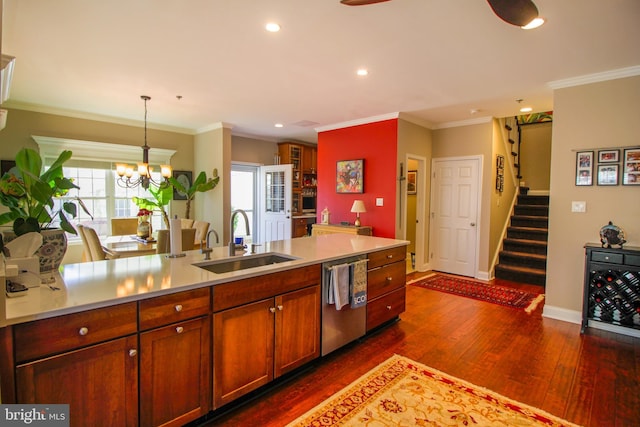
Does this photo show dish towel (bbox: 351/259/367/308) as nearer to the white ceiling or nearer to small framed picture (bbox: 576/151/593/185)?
the white ceiling

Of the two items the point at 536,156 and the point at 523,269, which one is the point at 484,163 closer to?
the point at 523,269

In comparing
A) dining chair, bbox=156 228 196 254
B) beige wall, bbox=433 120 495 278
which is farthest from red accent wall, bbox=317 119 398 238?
dining chair, bbox=156 228 196 254

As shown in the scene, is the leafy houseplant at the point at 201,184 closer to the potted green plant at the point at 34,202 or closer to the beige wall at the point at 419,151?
the beige wall at the point at 419,151

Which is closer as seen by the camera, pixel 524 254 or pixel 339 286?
pixel 339 286

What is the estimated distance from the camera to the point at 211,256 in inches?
96.5

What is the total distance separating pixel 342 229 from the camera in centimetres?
532

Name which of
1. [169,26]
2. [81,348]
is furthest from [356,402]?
[169,26]

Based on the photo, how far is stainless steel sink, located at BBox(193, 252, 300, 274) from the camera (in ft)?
7.69

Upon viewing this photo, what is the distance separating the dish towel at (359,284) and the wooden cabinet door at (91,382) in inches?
63.9

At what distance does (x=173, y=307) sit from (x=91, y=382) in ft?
1.47

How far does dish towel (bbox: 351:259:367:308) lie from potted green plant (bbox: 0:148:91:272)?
196 cm

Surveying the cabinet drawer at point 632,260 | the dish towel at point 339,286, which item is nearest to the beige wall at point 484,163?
the cabinet drawer at point 632,260

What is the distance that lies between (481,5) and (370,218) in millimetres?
3557

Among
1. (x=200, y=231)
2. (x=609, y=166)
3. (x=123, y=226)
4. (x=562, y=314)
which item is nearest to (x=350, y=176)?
(x=200, y=231)
